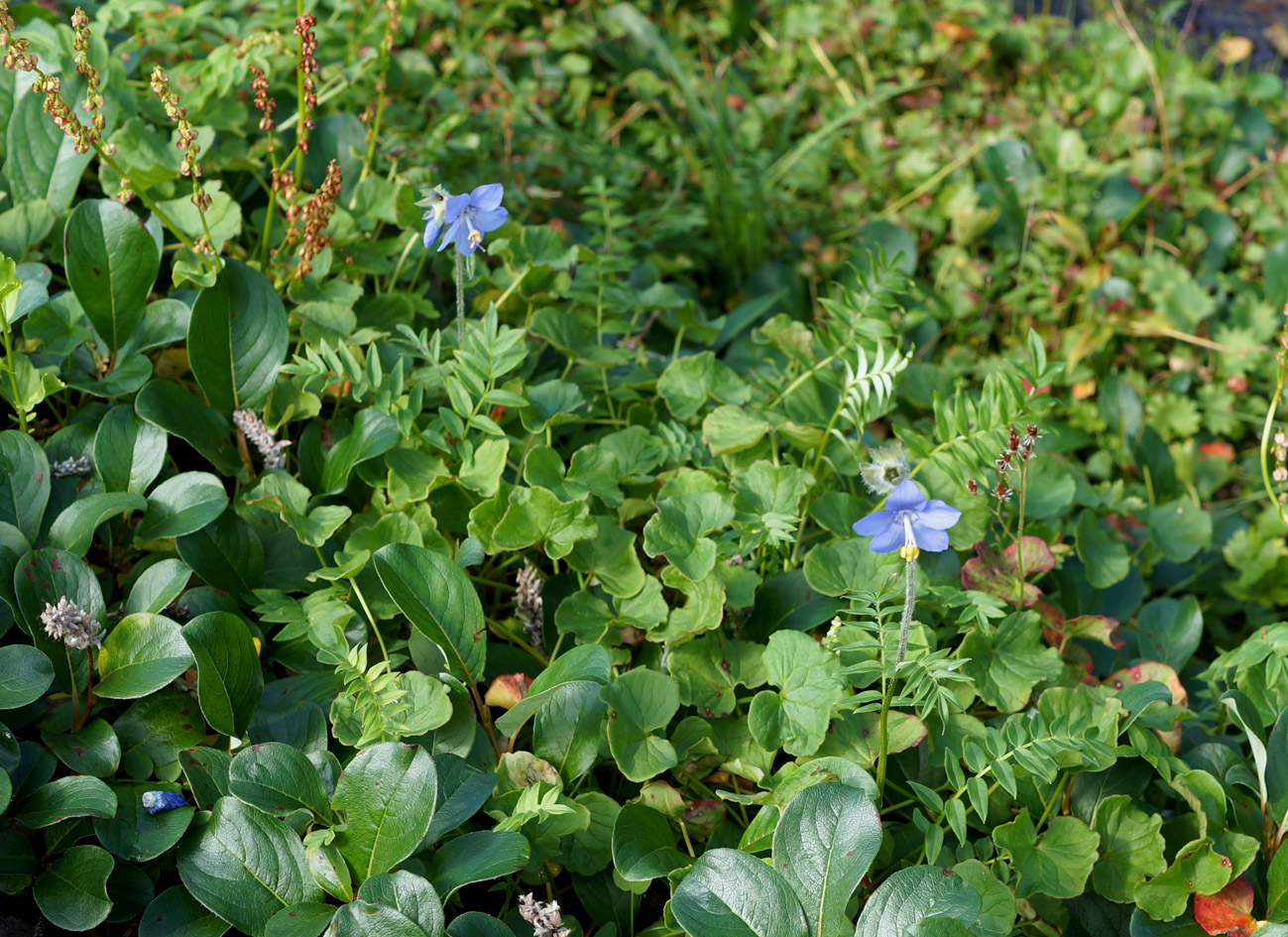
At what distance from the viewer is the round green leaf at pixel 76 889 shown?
1.13m

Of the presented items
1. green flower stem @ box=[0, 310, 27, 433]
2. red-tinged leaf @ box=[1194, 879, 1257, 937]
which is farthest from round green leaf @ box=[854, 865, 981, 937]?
green flower stem @ box=[0, 310, 27, 433]

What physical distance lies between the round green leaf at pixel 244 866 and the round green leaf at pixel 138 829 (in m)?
0.02

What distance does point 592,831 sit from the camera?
1.27 metres

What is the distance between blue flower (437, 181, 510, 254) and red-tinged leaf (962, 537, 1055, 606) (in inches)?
33.6

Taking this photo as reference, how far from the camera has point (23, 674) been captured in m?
1.22

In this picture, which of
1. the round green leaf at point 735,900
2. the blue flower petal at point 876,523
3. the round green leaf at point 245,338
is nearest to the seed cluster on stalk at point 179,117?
the round green leaf at point 245,338

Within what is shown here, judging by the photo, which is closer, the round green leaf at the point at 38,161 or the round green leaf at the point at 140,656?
the round green leaf at the point at 140,656

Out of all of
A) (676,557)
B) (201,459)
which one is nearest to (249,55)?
(201,459)

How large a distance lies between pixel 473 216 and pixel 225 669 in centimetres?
68

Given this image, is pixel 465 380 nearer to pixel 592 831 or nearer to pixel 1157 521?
pixel 592 831

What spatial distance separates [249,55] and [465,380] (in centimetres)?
88

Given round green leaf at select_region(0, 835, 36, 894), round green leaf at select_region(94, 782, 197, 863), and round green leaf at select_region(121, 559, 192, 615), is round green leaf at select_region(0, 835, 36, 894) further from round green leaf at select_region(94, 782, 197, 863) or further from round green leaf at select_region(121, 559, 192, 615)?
round green leaf at select_region(121, 559, 192, 615)

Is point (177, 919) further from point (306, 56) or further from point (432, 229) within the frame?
point (306, 56)

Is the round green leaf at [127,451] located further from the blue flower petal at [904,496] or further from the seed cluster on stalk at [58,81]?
the blue flower petal at [904,496]
